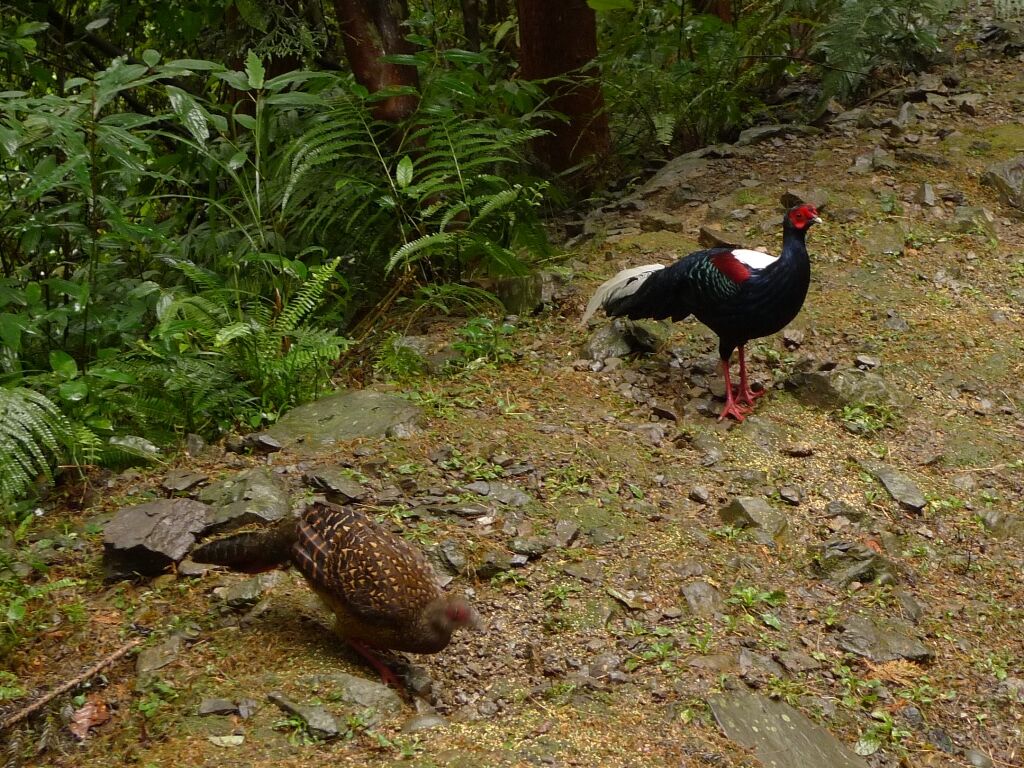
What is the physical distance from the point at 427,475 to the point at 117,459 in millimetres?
1462

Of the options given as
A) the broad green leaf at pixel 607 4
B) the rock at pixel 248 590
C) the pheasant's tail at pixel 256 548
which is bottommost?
the rock at pixel 248 590

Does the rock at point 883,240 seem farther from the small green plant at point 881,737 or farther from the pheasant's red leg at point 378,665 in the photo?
the pheasant's red leg at point 378,665

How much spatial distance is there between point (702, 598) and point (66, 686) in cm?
243

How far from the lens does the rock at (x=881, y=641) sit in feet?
13.6

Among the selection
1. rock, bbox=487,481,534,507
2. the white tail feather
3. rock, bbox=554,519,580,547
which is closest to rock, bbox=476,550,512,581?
rock, bbox=554,519,580,547

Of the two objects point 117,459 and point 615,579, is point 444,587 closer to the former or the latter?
point 615,579

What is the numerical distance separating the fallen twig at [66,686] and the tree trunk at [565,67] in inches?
235

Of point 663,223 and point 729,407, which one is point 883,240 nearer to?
point 663,223

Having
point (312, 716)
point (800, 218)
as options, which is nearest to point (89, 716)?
point (312, 716)

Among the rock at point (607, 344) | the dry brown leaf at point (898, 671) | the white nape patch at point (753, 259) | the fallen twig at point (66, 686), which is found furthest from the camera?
the rock at point (607, 344)

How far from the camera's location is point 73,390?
4.37 meters

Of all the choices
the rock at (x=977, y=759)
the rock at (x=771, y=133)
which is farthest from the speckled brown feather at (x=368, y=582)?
the rock at (x=771, y=133)

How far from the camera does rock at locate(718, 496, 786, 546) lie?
466 cm

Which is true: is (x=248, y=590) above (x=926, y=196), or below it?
above
